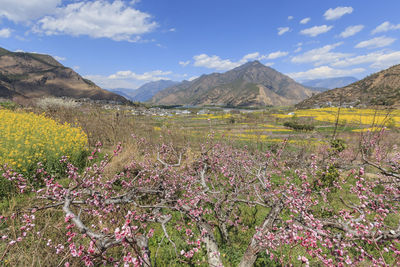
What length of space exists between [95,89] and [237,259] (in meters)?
216

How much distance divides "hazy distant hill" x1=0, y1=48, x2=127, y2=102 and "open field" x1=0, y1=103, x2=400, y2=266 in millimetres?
154211

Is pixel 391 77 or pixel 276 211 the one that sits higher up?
pixel 391 77

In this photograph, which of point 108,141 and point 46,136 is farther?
point 108,141

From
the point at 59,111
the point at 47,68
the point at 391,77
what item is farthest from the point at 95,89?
the point at 391,77

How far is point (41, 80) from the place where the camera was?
546ft

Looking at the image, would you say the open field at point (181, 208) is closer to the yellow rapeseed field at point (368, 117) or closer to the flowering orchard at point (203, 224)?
the flowering orchard at point (203, 224)

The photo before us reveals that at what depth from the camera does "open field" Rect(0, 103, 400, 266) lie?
8.57 ft

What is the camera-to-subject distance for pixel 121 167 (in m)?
8.02

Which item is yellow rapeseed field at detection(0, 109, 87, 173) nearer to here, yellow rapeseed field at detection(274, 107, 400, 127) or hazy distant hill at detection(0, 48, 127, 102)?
yellow rapeseed field at detection(274, 107, 400, 127)

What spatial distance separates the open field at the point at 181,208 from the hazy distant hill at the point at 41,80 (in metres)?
154

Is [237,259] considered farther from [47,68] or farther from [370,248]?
[47,68]

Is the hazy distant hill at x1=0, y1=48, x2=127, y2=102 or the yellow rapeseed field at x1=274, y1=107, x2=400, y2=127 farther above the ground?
the hazy distant hill at x1=0, y1=48, x2=127, y2=102

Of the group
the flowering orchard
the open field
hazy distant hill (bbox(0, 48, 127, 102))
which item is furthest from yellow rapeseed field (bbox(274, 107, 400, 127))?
hazy distant hill (bbox(0, 48, 127, 102))

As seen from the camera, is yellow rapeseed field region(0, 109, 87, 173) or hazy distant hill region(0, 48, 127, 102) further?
hazy distant hill region(0, 48, 127, 102)
